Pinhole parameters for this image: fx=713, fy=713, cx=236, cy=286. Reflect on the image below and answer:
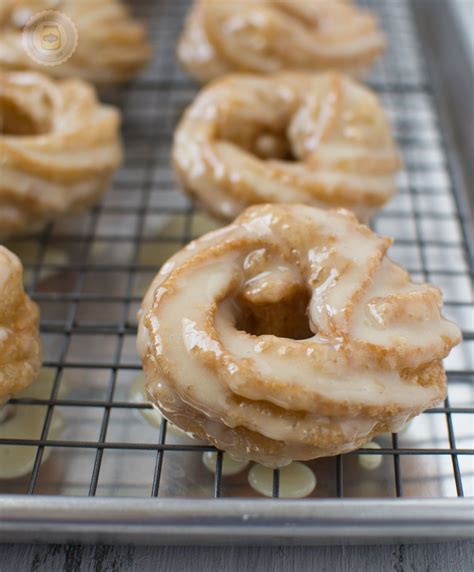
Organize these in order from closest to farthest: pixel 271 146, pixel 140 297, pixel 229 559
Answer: pixel 229 559 → pixel 140 297 → pixel 271 146

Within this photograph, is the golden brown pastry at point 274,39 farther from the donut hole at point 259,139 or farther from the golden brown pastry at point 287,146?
the donut hole at point 259,139

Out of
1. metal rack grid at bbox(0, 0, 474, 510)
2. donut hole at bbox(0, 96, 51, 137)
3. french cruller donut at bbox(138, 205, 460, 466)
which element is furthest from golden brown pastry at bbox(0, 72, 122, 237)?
french cruller donut at bbox(138, 205, 460, 466)

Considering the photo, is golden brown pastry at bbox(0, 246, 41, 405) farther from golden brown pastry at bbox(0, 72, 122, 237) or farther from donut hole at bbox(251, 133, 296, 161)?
donut hole at bbox(251, 133, 296, 161)

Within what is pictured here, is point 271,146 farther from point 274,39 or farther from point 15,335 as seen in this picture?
point 15,335

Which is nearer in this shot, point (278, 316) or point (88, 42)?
point (278, 316)

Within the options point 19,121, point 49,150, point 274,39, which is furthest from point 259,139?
point 19,121

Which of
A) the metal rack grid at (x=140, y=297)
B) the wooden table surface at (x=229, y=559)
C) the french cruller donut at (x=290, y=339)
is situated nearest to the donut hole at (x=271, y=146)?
the metal rack grid at (x=140, y=297)
